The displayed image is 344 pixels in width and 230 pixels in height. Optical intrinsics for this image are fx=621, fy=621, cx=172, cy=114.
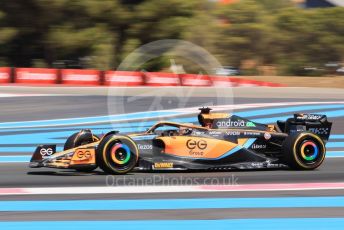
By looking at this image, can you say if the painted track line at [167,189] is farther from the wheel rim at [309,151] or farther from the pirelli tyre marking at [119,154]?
the wheel rim at [309,151]

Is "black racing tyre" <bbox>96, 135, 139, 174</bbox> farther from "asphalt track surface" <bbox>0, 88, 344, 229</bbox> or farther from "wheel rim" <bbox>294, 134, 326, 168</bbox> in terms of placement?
"wheel rim" <bbox>294, 134, 326, 168</bbox>

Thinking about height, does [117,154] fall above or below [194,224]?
above

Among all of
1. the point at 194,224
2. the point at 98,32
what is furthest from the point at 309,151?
the point at 98,32

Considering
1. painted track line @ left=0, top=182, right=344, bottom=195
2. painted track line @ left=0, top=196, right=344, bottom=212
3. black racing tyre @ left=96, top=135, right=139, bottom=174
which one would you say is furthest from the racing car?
painted track line @ left=0, top=196, right=344, bottom=212

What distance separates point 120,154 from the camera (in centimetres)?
777

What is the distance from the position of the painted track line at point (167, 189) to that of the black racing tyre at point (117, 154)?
0.60 m

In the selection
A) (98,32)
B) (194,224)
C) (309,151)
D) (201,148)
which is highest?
(98,32)

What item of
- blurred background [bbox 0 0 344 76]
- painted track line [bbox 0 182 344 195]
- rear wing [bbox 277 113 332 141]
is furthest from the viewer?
blurred background [bbox 0 0 344 76]

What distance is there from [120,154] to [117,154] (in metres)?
0.04

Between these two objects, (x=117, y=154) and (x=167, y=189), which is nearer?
(x=167, y=189)

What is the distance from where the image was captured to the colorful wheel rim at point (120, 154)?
7688mm

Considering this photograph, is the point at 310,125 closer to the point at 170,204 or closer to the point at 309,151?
the point at 309,151

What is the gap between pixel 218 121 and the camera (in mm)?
8289

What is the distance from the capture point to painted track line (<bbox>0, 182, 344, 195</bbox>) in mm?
6977
